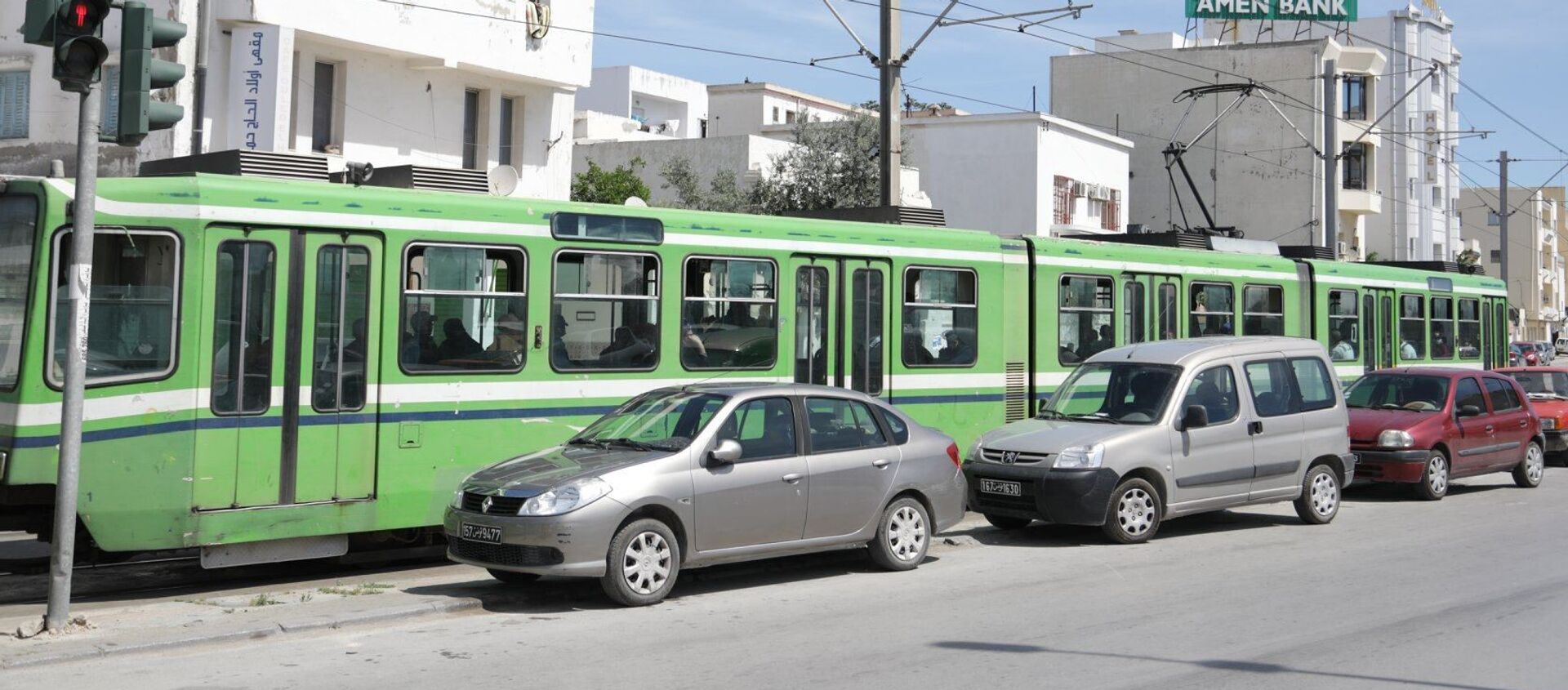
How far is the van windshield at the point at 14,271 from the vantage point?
10000mm

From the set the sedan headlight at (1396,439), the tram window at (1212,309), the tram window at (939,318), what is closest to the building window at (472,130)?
the tram window at (1212,309)

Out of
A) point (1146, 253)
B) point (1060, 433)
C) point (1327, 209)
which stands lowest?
point (1060, 433)

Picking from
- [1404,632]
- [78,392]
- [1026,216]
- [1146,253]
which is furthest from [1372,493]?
[1026,216]

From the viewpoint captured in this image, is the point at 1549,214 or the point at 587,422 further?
the point at 1549,214

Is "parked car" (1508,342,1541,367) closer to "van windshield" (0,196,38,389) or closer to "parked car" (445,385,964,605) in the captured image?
"parked car" (445,385,964,605)

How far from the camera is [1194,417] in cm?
1361

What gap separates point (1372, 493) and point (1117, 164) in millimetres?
34105

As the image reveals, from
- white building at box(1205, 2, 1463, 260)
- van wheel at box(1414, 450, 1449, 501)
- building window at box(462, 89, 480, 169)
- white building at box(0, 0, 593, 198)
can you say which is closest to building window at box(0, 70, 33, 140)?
white building at box(0, 0, 593, 198)

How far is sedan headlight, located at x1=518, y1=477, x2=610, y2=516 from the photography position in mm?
9695

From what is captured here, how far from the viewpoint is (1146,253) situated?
18703 millimetres

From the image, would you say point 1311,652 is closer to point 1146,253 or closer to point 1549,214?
point 1146,253

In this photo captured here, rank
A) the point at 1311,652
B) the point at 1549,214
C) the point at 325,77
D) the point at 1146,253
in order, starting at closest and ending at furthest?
the point at 1311,652, the point at 1146,253, the point at 325,77, the point at 1549,214

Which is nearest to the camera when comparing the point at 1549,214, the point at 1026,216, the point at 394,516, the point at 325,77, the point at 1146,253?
the point at 394,516

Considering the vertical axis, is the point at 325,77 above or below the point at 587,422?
above
